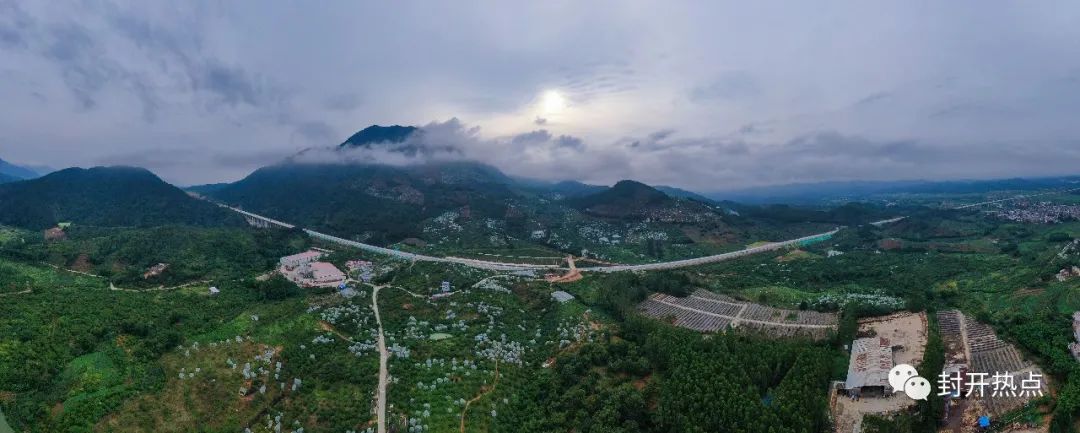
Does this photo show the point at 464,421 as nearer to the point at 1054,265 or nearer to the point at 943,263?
the point at 1054,265

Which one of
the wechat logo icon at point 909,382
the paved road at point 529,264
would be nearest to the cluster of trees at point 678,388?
the wechat logo icon at point 909,382

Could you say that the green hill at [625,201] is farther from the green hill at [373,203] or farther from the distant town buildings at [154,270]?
the distant town buildings at [154,270]

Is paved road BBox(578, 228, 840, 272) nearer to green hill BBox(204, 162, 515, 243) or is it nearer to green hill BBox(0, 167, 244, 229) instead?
green hill BBox(204, 162, 515, 243)

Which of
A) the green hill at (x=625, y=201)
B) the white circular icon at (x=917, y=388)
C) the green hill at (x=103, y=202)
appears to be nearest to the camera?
the white circular icon at (x=917, y=388)

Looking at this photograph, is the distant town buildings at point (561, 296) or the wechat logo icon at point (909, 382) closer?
the wechat logo icon at point (909, 382)

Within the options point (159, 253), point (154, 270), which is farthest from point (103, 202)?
point (154, 270)
